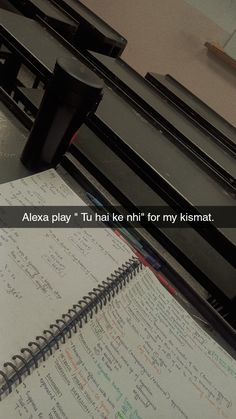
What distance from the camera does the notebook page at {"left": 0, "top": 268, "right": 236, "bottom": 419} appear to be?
0.38 m

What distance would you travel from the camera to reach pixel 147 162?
763 mm

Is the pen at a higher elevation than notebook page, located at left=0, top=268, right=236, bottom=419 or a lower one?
lower

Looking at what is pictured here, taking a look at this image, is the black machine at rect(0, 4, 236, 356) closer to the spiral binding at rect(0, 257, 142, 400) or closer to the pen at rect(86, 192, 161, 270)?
the pen at rect(86, 192, 161, 270)

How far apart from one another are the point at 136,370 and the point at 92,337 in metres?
0.08

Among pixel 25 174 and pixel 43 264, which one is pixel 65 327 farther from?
pixel 25 174

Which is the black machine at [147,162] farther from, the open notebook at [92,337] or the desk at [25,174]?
the open notebook at [92,337]

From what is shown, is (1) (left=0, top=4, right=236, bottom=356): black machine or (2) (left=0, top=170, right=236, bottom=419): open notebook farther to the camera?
(1) (left=0, top=4, right=236, bottom=356): black machine

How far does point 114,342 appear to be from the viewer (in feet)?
1.57

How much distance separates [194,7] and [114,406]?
8.65 ft

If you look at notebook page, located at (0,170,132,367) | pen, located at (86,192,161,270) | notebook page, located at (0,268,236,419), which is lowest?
pen, located at (86,192,161,270)

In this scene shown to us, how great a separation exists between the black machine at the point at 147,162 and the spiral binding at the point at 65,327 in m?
0.17

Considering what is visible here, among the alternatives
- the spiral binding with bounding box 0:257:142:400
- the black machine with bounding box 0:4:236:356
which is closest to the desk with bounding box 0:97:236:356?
the black machine with bounding box 0:4:236:356

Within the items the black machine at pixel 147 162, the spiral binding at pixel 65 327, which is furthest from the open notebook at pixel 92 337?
the black machine at pixel 147 162

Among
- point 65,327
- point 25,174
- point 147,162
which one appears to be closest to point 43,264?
point 65,327
